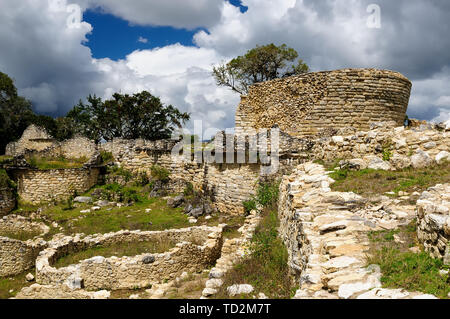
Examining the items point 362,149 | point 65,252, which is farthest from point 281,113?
point 65,252

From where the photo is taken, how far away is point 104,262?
280 inches

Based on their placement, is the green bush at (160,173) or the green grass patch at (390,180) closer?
the green grass patch at (390,180)

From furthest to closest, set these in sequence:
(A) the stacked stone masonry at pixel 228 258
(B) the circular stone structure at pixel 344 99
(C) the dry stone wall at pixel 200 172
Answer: (B) the circular stone structure at pixel 344 99, (C) the dry stone wall at pixel 200 172, (A) the stacked stone masonry at pixel 228 258

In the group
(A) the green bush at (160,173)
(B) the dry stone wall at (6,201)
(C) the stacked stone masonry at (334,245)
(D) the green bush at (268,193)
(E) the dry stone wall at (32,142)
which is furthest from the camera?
(E) the dry stone wall at (32,142)

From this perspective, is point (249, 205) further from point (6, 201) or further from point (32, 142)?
point (32, 142)

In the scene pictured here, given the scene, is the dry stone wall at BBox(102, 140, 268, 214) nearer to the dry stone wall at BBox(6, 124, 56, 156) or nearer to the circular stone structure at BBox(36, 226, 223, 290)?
the circular stone structure at BBox(36, 226, 223, 290)

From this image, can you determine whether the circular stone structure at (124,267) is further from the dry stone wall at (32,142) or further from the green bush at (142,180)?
the dry stone wall at (32,142)

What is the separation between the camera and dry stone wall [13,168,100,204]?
46.0 feet

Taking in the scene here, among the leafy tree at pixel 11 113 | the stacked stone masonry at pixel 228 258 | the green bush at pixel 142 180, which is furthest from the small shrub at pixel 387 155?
the leafy tree at pixel 11 113

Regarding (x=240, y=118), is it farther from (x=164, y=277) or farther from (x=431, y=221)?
(x=431, y=221)

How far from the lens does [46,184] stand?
556 inches

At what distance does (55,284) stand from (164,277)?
97.3 inches

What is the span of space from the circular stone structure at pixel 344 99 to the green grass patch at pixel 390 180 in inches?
276

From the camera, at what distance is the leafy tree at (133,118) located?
30.0m
